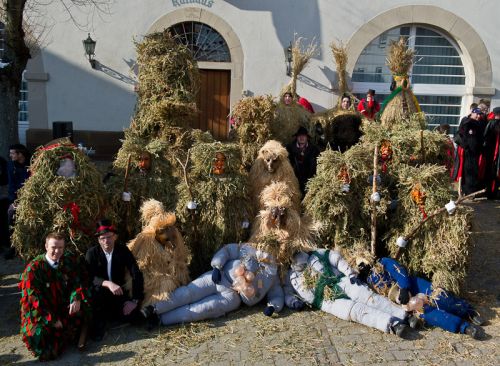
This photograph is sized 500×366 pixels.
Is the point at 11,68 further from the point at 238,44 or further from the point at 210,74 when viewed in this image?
the point at 238,44

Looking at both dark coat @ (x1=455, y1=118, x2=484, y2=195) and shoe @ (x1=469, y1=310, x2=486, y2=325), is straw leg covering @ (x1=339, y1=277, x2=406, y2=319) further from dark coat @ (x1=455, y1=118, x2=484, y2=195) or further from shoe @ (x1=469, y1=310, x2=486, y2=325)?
dark coat @ (x1=455, y1=118, x2=484, y2=195)

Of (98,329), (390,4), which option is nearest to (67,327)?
(98,329)

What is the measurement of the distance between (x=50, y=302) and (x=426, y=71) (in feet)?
34.9

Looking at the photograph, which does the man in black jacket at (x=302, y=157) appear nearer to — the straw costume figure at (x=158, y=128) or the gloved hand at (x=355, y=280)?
the straw costume figure at (x=158, y=128)

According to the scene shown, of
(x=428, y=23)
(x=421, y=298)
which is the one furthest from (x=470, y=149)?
(x=421, y=298)

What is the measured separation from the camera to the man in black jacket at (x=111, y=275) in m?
4.93

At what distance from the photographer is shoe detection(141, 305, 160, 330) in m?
4.86

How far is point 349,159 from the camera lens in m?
5.91

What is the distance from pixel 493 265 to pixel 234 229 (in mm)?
3770

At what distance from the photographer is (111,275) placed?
500 centimetres

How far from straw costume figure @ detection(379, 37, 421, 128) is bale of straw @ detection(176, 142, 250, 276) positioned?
10.6ft

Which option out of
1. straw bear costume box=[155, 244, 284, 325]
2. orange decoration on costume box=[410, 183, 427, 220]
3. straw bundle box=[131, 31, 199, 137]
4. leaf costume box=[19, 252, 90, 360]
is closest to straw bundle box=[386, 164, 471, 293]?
orange decoration on costume box=[410, 183, 427, 220]

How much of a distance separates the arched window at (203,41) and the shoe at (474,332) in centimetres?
848

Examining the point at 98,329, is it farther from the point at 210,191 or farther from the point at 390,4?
the point at 390,4
